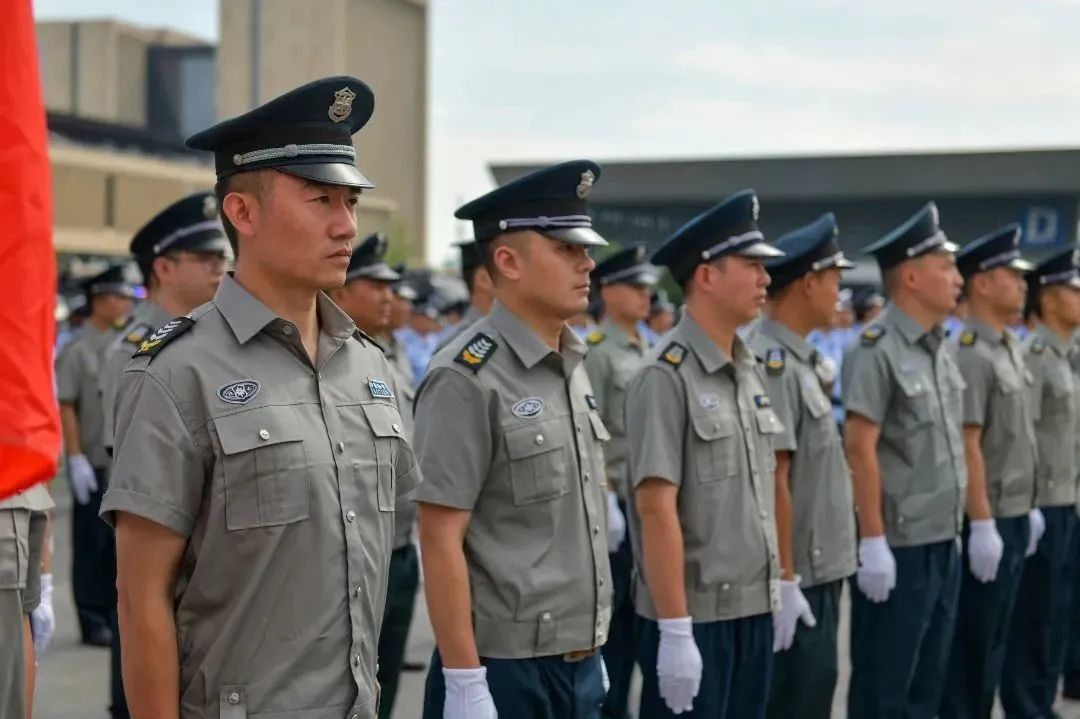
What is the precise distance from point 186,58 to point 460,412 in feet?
341

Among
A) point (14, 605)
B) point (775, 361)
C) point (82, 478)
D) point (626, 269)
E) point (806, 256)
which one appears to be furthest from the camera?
point (82, 478)

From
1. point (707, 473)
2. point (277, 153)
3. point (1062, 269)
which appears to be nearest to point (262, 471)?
point (277, 153)

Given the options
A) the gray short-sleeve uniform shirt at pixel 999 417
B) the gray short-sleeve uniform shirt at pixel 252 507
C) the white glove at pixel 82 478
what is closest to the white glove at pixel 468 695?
the gray short-sleeve uniform shirt at pixel 252 507

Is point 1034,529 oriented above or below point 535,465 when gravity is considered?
below

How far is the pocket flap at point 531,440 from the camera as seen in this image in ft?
12.3

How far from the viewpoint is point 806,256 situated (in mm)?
5395

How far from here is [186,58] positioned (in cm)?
10144

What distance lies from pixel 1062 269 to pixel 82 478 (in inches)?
245

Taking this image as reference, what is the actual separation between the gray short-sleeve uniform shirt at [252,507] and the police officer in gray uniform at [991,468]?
4.21 metres

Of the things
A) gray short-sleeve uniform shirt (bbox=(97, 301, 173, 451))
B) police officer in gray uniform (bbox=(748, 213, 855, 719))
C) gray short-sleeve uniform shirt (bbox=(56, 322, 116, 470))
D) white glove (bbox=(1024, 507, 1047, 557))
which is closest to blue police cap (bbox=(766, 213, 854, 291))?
police officer in gray uniform (bbox=(748, 213, 855, 719))

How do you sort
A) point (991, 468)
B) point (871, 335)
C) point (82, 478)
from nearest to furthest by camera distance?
1. point (871, 335)
2. point (991, 468)
3. point (82, 478)

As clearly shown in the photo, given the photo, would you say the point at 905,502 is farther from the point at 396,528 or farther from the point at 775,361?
the point at 396,528

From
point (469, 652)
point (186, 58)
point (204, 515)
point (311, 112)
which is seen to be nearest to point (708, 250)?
point (469, 652)

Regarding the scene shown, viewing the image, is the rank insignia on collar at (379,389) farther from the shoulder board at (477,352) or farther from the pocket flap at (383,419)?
the shoulder board at (477,352)
